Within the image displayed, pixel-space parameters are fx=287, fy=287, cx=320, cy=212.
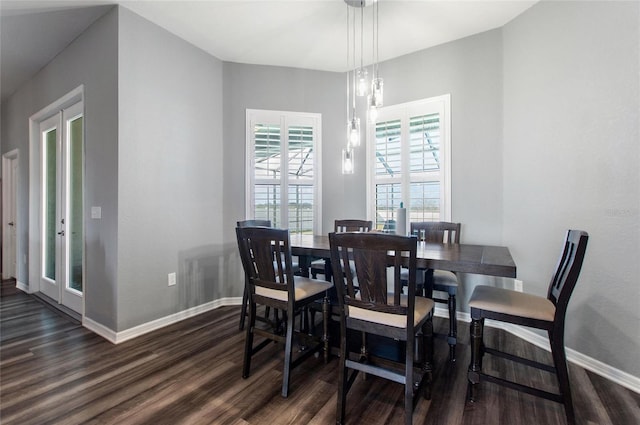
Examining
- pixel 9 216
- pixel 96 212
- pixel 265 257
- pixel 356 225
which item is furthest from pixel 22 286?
pixel 356 225

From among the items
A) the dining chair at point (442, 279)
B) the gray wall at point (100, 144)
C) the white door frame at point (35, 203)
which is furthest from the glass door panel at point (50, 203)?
the dining chair at point (442, 279)

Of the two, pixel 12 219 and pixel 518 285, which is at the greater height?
pixel 12 219

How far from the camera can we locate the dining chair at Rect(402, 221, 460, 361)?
6.79 feet

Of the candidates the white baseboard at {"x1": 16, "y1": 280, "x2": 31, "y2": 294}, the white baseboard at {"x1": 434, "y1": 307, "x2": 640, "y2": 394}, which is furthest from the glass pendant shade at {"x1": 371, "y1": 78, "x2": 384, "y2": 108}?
the white baseboard at {"x1": 16, "y1": 280, "x2": 31, "y2": 294}

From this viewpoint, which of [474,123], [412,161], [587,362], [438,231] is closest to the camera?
[587,362]

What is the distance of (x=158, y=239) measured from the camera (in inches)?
109

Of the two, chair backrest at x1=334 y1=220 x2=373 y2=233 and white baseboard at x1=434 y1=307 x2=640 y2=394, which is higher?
chair backrest at x1=334 y1=220 x2=373 y2=233

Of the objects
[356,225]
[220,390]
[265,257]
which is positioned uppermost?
[356,225]

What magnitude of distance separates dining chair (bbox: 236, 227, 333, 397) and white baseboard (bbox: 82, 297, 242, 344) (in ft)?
4.24

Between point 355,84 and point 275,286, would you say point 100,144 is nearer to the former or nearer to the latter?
point 275,286

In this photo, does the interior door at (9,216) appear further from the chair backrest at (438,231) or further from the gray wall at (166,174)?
the chair backrest at (438,231)

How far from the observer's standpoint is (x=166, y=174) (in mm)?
2834

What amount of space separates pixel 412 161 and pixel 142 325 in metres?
3.21

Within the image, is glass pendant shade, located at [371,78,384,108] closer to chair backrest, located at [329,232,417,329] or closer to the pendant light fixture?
the pendant light fixture
